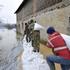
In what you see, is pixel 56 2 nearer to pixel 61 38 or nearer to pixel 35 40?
pixel 35 40

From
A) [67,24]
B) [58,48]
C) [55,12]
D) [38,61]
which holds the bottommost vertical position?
[38,61]

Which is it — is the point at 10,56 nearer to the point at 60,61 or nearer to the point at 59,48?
the point at 60,61

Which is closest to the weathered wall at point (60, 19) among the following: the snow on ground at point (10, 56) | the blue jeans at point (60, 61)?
the snow on ground at point (10, 56)

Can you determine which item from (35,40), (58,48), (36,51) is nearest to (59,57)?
(58,48)

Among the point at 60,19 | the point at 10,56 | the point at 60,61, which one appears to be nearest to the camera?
the point at 60,61

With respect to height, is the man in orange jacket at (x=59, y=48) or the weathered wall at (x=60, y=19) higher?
the weathered wall at (x=60, y=19)

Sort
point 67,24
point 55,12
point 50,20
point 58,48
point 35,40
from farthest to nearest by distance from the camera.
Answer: point 35,40, point 50,20, point 55,12, point 67,24, point 58,48

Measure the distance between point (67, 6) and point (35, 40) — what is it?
5.81 metres

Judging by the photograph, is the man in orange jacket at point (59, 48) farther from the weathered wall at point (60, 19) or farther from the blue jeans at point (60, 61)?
the weathered wall at point (60, 19)

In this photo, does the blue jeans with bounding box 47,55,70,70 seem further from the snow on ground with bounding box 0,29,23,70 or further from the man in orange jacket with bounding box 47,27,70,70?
the snow on ground with bounding box 0,29,23,70

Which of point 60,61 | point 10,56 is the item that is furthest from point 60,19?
point 10,56

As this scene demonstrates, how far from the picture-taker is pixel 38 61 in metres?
10.7

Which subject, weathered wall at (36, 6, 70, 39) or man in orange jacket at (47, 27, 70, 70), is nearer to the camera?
man in orange jacket at (47, 27, 70, 70)

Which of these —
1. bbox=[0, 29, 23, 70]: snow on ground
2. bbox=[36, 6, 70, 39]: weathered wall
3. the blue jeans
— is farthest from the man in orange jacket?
bbox=[0, 29, 23, 70]: snow on ground
